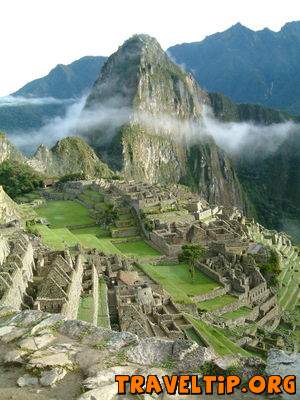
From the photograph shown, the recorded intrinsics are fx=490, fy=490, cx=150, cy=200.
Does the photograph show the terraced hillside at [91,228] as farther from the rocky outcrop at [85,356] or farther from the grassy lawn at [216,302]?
the rocky outcrop at [85,356]

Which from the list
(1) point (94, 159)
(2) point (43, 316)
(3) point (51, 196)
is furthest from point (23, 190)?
(2) point (43, 316)

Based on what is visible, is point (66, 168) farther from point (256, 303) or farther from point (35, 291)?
point (35, 291)

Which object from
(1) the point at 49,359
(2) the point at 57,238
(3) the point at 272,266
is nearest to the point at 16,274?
(1) the point at 49,359

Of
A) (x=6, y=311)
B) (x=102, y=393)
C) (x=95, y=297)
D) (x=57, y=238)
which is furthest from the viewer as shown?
(x=57, y=238)

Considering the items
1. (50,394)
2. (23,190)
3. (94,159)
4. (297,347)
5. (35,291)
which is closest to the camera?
(50,394)

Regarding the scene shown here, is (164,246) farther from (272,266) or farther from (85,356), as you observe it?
(85,356)
